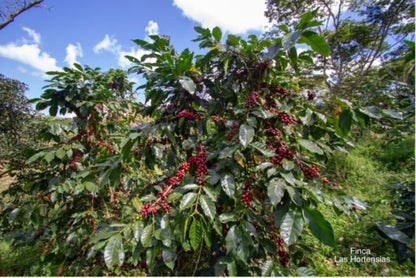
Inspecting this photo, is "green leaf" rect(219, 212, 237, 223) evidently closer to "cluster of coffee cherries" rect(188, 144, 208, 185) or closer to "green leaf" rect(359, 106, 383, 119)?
"cluster of coffee cherries" rect(188, 144, 208, 185)

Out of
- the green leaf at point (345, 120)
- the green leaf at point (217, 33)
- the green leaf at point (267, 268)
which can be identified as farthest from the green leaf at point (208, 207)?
the green leaf at point (217, 33)

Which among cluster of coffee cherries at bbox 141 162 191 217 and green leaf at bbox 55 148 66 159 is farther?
green leaf at bbox 55 148 66 159

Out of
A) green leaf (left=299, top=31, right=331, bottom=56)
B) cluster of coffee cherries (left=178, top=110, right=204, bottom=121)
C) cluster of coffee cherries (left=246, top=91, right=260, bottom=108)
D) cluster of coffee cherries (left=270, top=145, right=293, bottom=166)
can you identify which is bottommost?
cluster of coffee cherries (left=270, top=145, right=293, bottom=166)

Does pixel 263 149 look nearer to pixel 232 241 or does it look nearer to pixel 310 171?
pixel 310 171

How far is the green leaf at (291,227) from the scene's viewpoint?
72cm

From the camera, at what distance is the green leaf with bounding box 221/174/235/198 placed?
83 cm

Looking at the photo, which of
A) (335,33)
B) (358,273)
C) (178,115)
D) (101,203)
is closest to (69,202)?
(101,203)

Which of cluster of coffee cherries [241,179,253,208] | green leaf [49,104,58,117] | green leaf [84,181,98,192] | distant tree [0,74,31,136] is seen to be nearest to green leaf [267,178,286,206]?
cluster of coffee cherries [241,179,253,208]

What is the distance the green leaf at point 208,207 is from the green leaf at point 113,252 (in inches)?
9.4

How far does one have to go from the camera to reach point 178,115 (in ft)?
3.36

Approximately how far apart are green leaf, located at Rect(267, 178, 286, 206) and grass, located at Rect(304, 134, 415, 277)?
194 millimetres

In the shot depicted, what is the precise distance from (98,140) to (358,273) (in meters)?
1.93

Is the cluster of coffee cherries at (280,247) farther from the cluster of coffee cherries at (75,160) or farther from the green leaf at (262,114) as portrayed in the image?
the cluster of coffee cherries at (75,160)

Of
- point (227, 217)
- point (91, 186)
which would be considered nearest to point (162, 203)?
point (227, 217)
